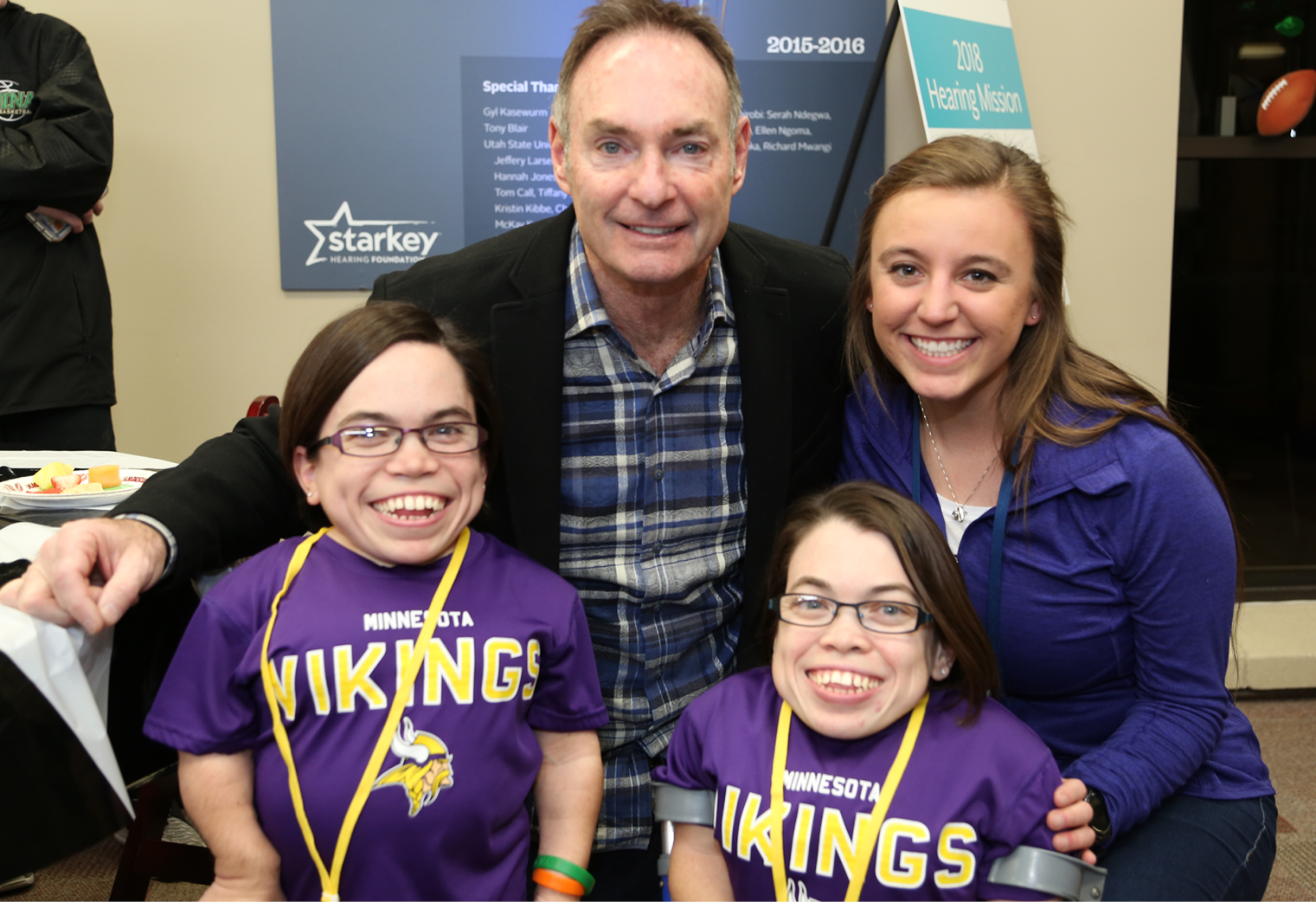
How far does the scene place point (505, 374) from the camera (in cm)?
160

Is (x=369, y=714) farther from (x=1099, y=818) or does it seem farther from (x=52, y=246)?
(x=52, y=246)

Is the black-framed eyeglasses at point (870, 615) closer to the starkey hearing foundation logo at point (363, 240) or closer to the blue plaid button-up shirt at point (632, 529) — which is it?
the blue plaid button-up shirt at point (632, 529)

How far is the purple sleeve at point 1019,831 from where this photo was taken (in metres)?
1.17

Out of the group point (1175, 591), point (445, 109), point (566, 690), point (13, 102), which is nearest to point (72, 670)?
point (566, 690)

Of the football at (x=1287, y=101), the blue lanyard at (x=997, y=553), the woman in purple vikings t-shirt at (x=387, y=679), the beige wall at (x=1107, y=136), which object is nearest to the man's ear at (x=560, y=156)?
the woman in purple vikings t-shirt at (x=387, y=679)

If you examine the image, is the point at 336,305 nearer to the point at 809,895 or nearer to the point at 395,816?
the point at 395,816

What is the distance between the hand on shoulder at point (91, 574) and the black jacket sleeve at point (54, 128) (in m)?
1.83

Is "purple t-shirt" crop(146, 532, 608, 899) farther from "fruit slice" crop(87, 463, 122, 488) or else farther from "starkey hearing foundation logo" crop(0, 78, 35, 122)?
"starkey hearing foundation logo" crop(0, 78, 35, 122)

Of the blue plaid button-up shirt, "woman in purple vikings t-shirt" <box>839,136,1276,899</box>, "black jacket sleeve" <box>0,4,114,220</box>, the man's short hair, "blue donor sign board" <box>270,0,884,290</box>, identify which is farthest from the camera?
A: "blue donor sign board" <box>270,0,884,290</box>

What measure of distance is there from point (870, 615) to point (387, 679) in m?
0.60

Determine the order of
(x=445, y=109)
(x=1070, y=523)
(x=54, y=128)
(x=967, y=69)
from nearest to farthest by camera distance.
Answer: (x=1070, y=523)
(x=54, y=128)
(x=967, y=69)
(x=445, y=109)

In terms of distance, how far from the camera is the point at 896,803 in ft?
3.90

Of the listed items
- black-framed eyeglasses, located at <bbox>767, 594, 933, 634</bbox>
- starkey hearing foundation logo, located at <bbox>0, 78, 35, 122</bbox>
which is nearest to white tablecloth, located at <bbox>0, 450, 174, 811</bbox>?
black-framed eyeglasses, located at <bbox>767, 594, 933, 634</bbox>

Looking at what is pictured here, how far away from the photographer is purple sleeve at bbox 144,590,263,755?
1179 millimetres
